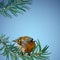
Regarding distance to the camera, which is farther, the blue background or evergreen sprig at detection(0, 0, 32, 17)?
the blue background

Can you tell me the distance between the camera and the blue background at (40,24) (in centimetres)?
99

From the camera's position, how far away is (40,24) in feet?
3.41

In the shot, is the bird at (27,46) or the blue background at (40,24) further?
the blue background at (40,24)

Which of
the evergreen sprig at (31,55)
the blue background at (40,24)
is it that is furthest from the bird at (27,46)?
the blue background at (40,24)

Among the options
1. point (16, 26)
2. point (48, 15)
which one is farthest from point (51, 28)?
point (16, 26)

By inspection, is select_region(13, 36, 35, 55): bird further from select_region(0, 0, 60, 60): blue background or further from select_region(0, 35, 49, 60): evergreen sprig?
select_region(0, 0, 60, 60): blue background

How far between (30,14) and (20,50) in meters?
0.79

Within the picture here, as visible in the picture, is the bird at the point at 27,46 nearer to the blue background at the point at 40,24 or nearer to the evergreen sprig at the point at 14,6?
the evergreen sprig at the point at 14,6

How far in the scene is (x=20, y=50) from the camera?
242mm

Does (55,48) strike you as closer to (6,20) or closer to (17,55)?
(6,20)

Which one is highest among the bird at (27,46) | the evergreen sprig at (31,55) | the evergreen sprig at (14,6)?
the evergreen sprig at (14,6)

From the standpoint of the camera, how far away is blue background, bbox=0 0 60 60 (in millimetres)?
994

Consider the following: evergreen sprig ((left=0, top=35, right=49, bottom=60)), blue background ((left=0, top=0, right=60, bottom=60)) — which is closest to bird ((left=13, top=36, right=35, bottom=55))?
evergreen sprig ((left=0, top=35, right=49, bottom=60))

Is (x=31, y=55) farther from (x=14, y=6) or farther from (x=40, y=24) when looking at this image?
(x=40, y=24)
